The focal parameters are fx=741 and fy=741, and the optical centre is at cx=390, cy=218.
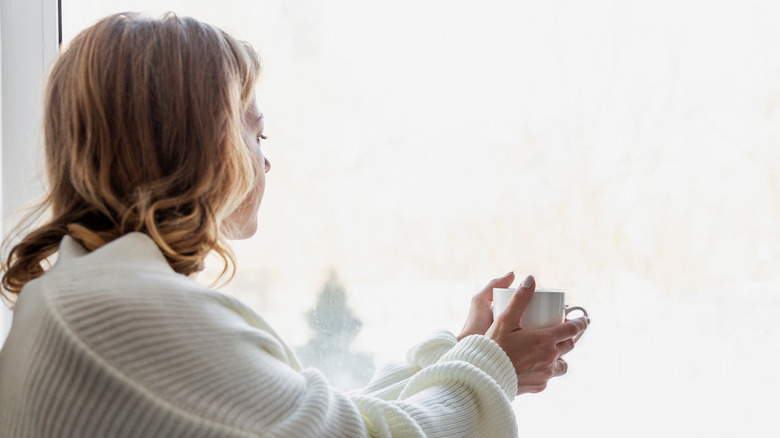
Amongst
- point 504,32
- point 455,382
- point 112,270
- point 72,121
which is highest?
point 504,32

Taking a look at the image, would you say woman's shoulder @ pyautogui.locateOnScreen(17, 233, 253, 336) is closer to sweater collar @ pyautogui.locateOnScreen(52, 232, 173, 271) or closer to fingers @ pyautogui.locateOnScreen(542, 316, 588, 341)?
sweater collar @ pyautogui.locateOnScreen(52, 232, 173, 271)

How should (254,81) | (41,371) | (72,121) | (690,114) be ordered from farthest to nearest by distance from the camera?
(690,114), (254,81), (72,121), (41,371)

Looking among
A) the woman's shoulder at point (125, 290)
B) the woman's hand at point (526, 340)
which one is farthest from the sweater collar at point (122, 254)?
the woman's hand at point (526, 340)

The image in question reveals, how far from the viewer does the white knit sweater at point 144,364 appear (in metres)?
0.61

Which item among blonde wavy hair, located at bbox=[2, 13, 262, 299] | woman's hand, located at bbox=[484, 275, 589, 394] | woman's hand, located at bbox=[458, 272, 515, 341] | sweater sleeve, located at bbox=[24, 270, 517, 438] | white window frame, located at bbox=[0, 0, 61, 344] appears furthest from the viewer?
white window frame, located at bbox=[0, 0, 61, 344]

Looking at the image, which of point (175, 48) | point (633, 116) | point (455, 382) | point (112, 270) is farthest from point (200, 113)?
point (633, 116)

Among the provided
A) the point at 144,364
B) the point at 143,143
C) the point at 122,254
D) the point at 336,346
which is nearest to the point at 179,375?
the point at 144,364

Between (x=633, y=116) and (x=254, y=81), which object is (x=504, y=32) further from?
(x=254, y=81)

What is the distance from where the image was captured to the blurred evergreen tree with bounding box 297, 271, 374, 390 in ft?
4.00

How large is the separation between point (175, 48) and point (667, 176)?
755mm

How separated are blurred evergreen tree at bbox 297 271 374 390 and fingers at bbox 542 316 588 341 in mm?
373

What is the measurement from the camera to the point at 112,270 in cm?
66

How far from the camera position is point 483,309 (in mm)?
1065

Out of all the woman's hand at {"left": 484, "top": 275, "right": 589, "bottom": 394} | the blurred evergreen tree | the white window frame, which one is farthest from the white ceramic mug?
the white window frame
